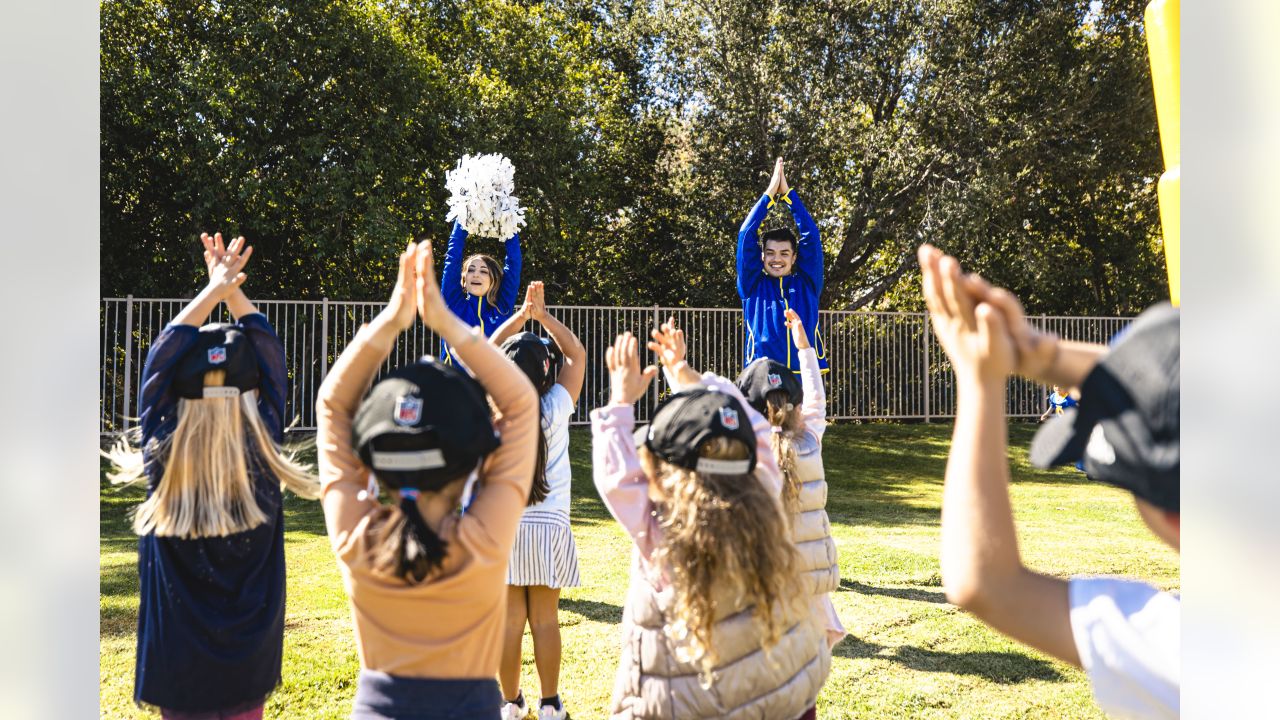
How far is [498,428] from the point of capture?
2.30 meters

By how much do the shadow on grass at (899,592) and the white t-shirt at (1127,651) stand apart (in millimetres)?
4766

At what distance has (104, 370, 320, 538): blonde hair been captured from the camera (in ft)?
8.99

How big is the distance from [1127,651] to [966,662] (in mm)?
3736

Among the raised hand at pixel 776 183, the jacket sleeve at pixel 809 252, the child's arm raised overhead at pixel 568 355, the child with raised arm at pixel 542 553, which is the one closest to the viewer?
the child with raised arm at pixel 542 553

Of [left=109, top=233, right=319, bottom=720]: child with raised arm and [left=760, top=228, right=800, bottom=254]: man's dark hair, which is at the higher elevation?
[left=760, top=228, right=800, bottom=254]: man's dark hair

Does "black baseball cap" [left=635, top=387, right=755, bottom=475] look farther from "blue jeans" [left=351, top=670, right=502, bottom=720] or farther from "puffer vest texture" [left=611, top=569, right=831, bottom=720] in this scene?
"blue jeans" [left=351, top=670, right=502, bottom=720]

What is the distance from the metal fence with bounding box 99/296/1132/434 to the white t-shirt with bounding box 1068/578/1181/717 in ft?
38.4

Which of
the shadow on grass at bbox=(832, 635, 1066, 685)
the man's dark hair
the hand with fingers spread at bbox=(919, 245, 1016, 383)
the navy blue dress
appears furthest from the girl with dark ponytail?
the man's dark hair

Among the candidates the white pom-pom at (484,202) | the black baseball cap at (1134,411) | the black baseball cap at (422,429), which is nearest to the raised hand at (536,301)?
the black baseball cap at (422,429)

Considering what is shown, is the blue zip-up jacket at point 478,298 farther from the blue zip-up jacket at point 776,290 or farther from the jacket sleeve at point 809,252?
the jacket sleeve at point 809,252

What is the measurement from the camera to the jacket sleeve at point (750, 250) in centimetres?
590

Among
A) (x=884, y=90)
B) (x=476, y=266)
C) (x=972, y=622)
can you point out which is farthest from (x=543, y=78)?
(x=972, y=622)
